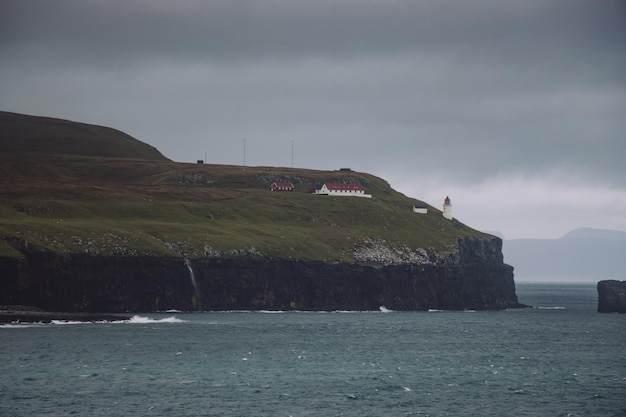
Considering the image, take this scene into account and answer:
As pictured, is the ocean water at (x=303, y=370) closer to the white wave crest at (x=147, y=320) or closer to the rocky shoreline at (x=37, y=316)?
the white wave crest at (x=147, y=320)

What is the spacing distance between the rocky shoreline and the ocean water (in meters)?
4.93

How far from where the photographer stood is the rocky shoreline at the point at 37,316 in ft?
525

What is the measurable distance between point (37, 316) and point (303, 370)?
67.1 metres

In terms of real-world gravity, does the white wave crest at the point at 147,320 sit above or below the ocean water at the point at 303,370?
above

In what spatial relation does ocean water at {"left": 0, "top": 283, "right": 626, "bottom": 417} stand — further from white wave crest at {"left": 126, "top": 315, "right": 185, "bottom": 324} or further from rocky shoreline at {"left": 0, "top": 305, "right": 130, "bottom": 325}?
rocky shoreline at {"left": 0, "top": 305, "right": 130, "bottom": 325}

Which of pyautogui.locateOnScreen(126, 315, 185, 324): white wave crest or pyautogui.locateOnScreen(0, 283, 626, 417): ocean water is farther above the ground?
pyautogui.locateOnScreen(126, 315, 185, 324): white wave crest

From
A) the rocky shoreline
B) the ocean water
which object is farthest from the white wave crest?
the rocky shoreline

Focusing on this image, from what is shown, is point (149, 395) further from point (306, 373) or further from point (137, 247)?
point (137, 247)

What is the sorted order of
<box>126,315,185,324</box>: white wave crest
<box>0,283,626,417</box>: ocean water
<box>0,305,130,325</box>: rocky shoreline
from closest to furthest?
<box>0,283,626,417</box>: ocean water
<box>0,305,130,325</box>: rocky shoreline
<box>126,315,185,324</box>: white wave crest

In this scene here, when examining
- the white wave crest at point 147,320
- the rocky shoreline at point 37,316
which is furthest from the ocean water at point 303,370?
the rocky shoreline at point 37,316

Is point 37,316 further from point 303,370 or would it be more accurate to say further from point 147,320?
point 303,370

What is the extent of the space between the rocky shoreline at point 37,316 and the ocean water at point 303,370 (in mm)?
4934

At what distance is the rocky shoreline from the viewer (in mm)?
160125

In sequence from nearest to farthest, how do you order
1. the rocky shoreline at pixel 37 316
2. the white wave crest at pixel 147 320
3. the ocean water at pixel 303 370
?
the ocean water at pixel 303 370 → the rocky shoreline at pixel 37 316 → the white wave crest at pixel 147 320
